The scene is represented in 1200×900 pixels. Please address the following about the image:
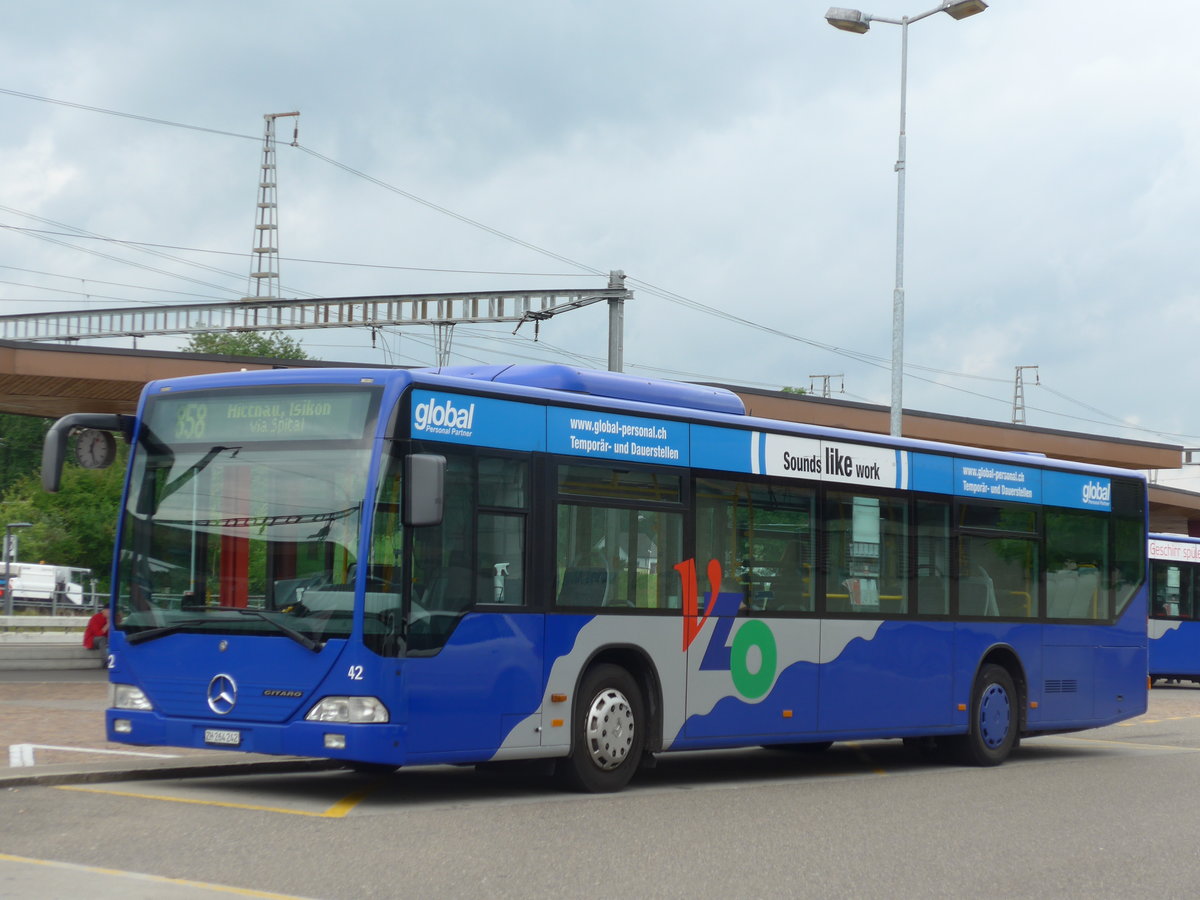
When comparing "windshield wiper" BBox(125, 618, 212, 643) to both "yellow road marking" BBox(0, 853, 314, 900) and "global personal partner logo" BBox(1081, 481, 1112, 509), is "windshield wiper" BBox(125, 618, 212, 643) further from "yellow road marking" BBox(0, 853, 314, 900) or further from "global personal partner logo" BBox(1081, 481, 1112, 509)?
"global personal partner logo" BBox(1081, 481, 1112, 509)

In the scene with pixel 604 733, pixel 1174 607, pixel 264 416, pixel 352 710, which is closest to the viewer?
pixel 352 710

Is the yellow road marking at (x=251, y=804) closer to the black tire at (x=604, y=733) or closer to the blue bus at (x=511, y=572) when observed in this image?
the blue bus at (x=511, y=572)

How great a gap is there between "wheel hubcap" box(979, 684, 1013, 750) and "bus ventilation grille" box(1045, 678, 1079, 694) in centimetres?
68

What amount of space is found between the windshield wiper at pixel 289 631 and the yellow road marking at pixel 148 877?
2761 millimetres

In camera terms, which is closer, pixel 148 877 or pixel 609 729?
pixel 148 877

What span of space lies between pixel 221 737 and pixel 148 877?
328 centimetres

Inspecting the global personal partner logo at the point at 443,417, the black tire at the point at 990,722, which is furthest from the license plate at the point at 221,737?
the black tire at the point at 990,722

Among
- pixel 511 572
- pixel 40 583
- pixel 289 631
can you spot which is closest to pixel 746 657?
pixel 511 572

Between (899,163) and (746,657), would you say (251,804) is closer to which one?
(746,657)

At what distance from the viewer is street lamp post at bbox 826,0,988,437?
25.2 m

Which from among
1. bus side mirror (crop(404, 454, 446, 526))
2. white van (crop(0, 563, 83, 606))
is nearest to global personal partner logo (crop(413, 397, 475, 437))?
bus side mirror (crop(404, 454, 446, 526))

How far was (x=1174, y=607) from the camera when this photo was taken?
119ft

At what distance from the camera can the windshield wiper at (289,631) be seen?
427 inches

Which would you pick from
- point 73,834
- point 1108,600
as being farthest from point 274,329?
point 73,834
